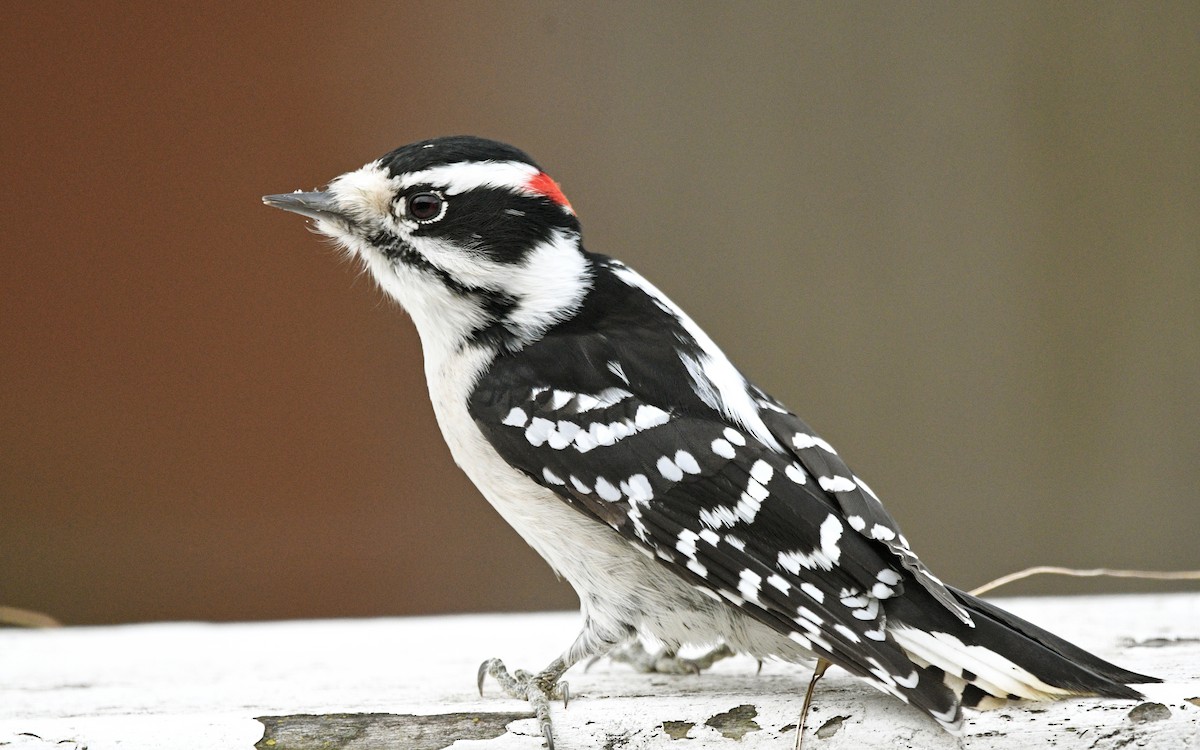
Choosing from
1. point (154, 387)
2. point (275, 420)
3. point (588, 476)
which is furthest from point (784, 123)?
point (588, 476)

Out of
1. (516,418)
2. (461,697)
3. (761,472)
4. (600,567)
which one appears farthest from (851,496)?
(461,697)

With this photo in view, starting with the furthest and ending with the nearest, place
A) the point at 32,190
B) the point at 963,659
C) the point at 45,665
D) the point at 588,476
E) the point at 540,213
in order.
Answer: the point at 32,190 → the point at 45,665 → the point at 540,213 → the point at 588,476 → the point at 963,659

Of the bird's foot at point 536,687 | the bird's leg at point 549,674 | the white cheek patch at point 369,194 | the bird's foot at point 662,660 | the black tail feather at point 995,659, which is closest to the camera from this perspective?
the black tail feather at point 995,659

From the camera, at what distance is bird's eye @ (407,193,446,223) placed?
6.32 ft

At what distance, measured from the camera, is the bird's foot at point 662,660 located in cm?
215

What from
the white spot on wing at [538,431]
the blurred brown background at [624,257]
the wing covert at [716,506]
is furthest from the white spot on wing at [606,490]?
the blurred brown background at [624,257]

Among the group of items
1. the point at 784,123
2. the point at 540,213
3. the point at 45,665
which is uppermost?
the point at 784,123

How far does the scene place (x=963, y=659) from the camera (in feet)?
5.27

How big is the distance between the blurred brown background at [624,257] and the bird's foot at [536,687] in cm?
208

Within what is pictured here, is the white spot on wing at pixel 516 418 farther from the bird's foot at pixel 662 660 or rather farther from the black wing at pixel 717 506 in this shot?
the bird's foot at pixel 662 660

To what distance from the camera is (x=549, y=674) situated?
1.88 meters

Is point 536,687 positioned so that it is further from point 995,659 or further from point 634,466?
point 995,659

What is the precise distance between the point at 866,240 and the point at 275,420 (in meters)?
2.17

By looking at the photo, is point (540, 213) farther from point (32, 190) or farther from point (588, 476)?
point (32, 190)
